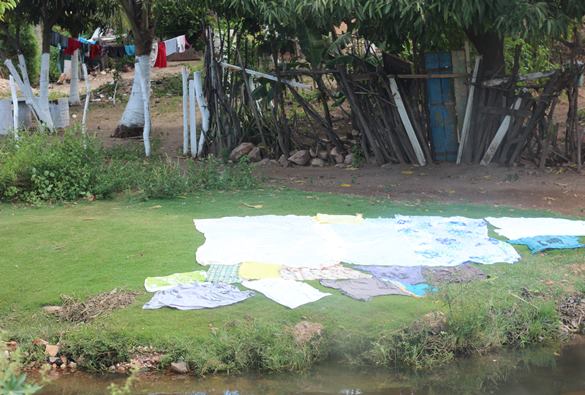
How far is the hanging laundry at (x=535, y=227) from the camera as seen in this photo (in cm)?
762

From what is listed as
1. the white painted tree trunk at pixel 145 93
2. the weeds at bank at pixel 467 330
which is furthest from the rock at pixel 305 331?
the white painted tree trunk at pixel 145 93

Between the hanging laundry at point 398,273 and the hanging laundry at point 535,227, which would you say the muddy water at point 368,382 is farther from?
the hanging laundry at point 535,227

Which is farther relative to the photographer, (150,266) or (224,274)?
(150,266)

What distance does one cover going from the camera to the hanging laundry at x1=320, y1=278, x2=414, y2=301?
594cm

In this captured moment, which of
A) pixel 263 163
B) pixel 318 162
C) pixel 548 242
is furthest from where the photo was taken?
pixel 263 163

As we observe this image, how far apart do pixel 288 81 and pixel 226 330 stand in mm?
6980

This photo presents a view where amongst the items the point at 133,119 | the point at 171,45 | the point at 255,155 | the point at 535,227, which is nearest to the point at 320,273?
the point at 535,227

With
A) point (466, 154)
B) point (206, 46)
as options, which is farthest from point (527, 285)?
point (206, 46)

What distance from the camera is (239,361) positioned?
5195 mm

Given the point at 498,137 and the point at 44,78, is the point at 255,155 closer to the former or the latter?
the point at 498,137

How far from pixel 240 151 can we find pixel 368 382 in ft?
24.8

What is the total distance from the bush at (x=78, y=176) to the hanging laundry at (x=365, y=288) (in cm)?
390

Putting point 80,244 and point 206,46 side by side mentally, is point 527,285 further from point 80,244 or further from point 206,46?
point 206,46

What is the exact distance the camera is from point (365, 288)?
19.9 feet
